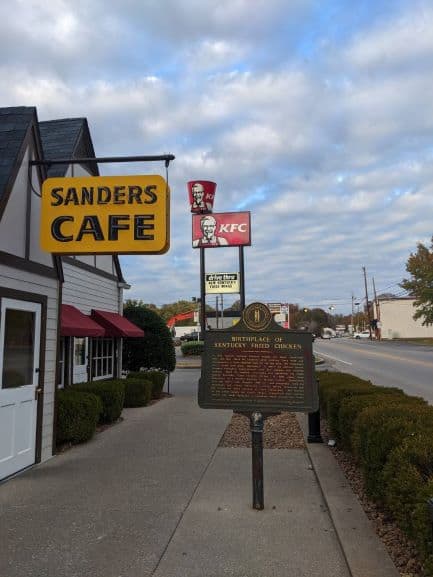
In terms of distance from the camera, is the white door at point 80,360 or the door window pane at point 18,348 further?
the white door at point 80,360

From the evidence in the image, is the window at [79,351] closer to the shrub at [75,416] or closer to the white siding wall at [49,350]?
the shrub at [75,416]

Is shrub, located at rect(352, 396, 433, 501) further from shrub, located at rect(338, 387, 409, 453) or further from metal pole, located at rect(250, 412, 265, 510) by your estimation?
metal pole, located at rect(250, 412, 265, 510)

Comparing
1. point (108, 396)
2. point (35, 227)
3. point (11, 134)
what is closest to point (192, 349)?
point (108, 396)

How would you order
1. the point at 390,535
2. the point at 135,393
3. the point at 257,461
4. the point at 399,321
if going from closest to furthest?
the point at 390,535 < the point at 257,461 < the point at 135,393 < the point at 399,321

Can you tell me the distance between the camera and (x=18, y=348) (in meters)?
6.51

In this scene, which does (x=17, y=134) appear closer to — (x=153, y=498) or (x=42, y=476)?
(x=42, y=476)

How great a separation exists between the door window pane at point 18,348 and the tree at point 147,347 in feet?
28.4

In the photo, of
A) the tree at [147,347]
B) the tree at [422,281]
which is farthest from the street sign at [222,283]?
the tree at [422,281]

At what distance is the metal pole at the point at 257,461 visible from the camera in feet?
16.5

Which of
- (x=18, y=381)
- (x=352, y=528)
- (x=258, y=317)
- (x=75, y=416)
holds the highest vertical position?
(x=258, y=317)

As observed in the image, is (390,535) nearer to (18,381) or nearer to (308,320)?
(18,381)

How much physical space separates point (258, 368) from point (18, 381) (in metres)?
3.17

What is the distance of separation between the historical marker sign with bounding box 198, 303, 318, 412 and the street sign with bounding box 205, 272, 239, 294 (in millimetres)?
18340

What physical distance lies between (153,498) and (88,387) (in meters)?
4.62
